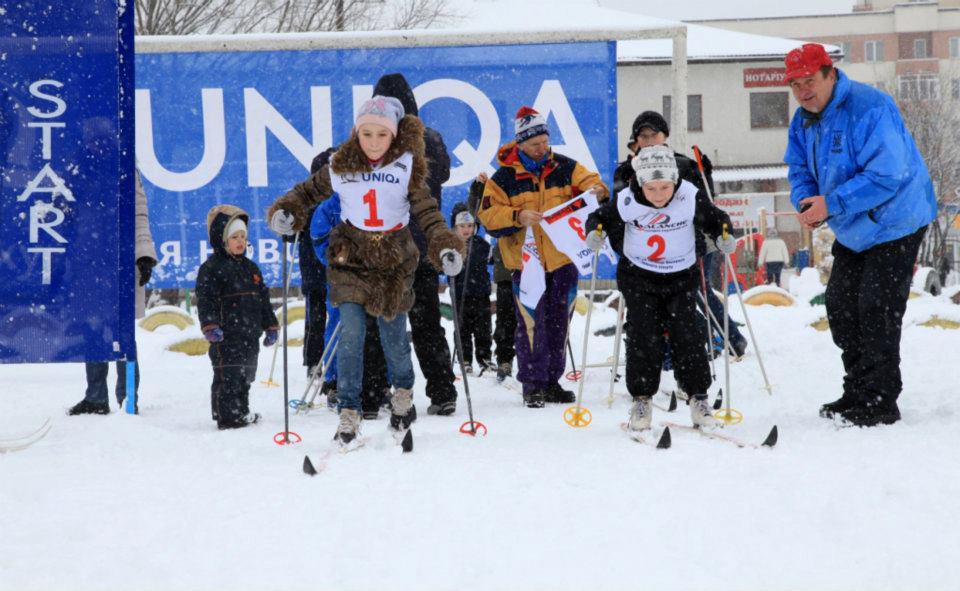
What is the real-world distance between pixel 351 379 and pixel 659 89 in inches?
1273

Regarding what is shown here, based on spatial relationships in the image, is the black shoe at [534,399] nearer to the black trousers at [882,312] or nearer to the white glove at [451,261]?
the white glove at [451,261]

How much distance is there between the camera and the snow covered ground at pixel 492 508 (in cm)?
300

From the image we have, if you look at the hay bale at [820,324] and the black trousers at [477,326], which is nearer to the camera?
the black trousers at [477,326]

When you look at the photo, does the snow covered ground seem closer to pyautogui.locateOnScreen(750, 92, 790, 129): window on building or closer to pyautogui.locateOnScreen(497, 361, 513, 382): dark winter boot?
pyautogui.locateOnScreen(497, 361, 513, 382): dark winter boot

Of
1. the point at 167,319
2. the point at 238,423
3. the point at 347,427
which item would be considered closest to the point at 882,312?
the point at 347,427

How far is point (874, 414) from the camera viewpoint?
5051mm

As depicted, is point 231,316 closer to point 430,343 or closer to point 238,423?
point 238,423

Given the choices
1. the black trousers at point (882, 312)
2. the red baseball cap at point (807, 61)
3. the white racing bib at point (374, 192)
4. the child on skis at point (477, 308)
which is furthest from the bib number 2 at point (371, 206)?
the child on skis at point (477, 308)

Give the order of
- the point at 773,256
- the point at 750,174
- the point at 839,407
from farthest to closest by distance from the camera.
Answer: the point at 750,174, the point at 773,256, the point at 839,407

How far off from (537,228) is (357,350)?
1.79m

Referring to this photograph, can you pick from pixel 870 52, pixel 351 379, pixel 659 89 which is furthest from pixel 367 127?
pixel 870 52

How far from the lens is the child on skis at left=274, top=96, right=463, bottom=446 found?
5078 millimetres

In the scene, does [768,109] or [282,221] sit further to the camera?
[768,109]

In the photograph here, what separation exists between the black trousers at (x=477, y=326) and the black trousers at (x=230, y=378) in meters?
2.95
